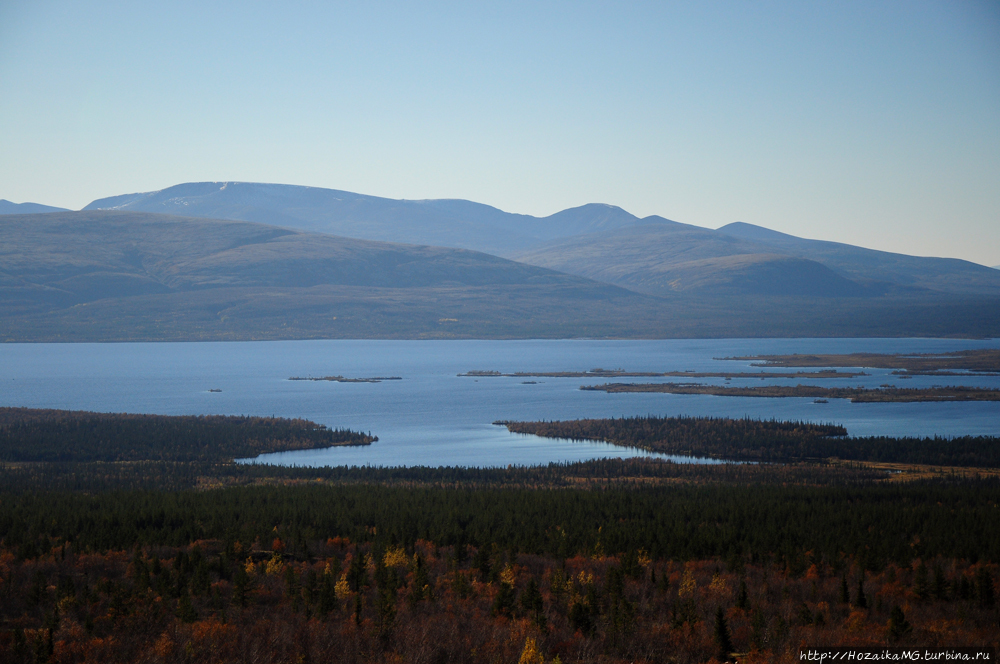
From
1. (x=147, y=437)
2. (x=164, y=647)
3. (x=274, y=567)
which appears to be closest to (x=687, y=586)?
(x=274, y=567)

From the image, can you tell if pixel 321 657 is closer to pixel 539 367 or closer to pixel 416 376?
pixel 416 376

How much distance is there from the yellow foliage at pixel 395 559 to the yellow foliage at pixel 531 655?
38.8 feet

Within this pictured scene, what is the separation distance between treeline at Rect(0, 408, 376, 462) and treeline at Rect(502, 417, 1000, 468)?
25133 millimetres

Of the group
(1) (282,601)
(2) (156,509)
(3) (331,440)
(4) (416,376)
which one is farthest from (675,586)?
(4) (416,376)

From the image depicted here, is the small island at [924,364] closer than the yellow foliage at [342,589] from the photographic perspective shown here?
No

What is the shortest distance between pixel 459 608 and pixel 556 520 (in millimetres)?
16765

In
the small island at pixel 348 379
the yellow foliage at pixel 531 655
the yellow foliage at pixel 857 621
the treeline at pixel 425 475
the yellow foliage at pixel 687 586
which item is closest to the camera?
the yellow foliage at pixel 531 655

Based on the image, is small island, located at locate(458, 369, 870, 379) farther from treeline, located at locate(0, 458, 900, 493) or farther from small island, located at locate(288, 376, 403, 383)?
treeline, located at locate(0, 458, 900, 493)

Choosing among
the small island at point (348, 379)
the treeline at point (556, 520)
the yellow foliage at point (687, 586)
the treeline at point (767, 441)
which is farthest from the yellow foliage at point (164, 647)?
the small island at point (348, 379)

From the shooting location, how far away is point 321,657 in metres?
18.2

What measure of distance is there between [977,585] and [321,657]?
65.3ft

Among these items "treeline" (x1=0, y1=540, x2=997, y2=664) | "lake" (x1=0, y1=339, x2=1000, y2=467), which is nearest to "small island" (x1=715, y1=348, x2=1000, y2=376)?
"lake" (x1=0, y1=339, x2=1000, y2=467)

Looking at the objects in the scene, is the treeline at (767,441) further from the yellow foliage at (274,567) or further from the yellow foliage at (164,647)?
the yellow foliage at (164,647)

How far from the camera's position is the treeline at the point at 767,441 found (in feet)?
237
